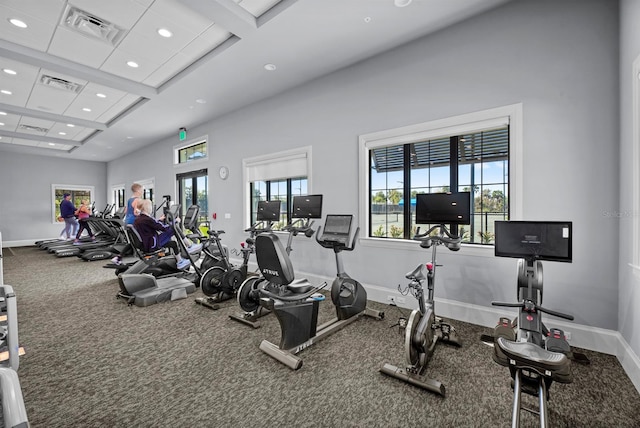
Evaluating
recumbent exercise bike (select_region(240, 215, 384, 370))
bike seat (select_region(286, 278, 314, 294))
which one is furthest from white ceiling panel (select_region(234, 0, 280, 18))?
bike seat (select_region(286, 278, 314, 294))

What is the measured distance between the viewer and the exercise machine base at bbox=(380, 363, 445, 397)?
1.96 meters

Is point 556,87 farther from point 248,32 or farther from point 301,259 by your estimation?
point 301,259

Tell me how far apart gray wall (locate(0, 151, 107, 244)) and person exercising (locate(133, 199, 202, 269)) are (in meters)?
9.58

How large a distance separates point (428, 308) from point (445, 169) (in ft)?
6.21

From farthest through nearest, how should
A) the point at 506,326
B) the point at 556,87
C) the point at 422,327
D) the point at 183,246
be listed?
the point at 183,246 < the point at 556,87 < the point at 506,326 < the point at 422,327

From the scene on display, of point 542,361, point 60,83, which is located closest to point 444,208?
point 542,361

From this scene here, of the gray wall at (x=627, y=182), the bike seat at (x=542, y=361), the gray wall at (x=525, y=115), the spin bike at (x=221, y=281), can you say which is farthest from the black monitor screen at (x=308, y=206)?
the gray wall at (x=627, y=182)

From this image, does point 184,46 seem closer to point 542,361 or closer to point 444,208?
point 444,208

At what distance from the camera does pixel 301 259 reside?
4.84m

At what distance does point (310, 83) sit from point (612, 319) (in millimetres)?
4667

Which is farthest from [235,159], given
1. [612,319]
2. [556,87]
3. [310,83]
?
[612,319]

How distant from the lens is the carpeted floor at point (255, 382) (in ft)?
5.85

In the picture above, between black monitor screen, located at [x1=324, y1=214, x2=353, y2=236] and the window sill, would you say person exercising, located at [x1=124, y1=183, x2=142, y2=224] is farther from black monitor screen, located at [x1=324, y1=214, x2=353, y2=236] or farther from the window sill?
the window sill

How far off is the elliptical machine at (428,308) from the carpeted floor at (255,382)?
8cm
